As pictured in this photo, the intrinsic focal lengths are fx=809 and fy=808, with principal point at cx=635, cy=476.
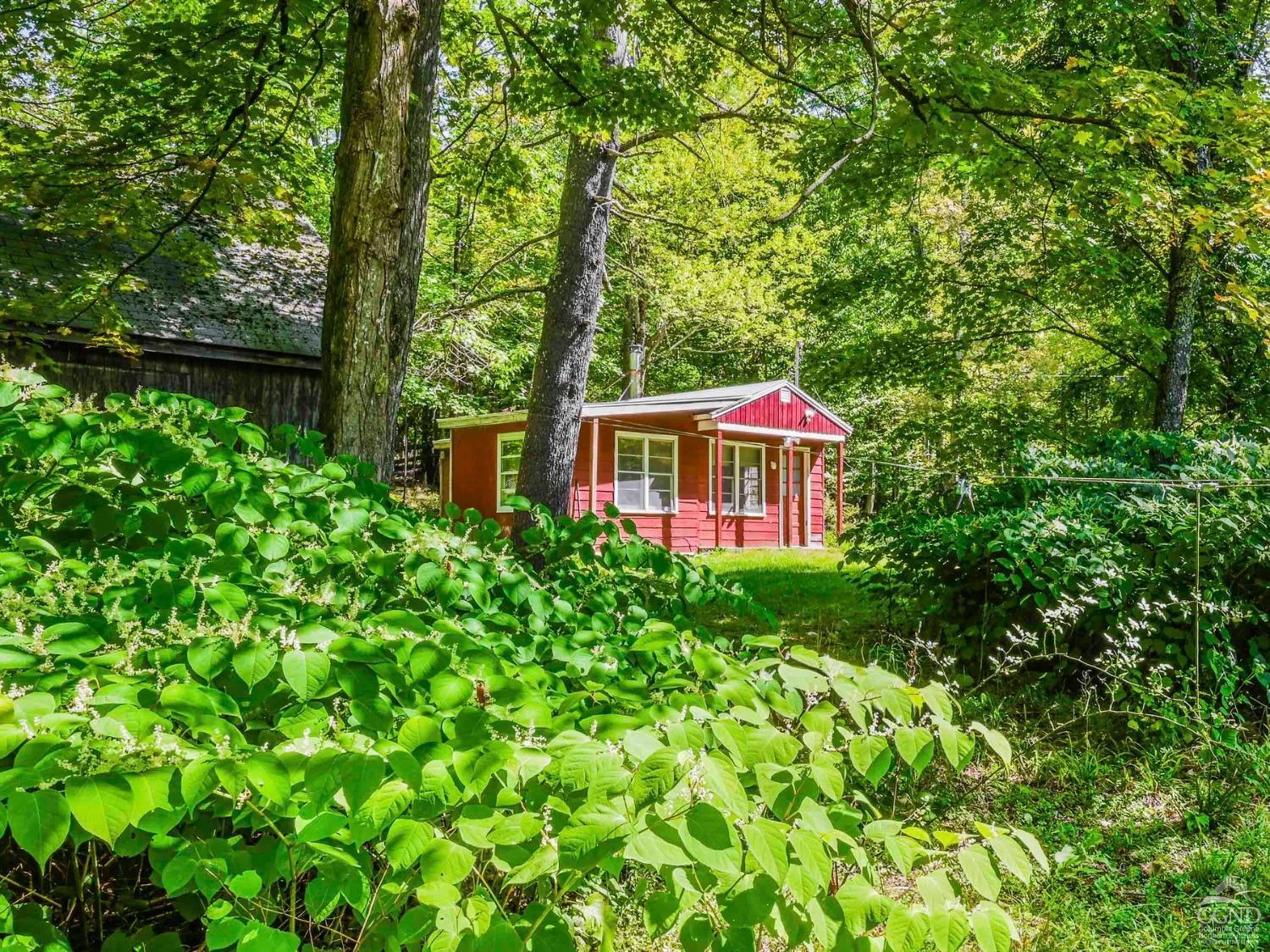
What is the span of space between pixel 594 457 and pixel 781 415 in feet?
15.3

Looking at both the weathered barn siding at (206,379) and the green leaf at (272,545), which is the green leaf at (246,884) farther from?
the weathered barn siding at (206,379)

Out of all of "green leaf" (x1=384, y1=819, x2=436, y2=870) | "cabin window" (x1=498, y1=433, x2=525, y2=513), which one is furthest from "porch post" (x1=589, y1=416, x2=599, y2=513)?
"green leaf" (x1=384, y1=819, x2=436, y2=870)

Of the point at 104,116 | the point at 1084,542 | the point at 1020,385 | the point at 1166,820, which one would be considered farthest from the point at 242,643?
the point at 1020,385

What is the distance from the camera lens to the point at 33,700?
3.35 feet

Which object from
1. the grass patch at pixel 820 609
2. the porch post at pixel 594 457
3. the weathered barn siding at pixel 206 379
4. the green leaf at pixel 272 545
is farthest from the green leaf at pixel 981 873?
the porch post at pixel 594 457

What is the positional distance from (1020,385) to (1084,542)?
675 inches

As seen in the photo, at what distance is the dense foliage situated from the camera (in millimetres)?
3850

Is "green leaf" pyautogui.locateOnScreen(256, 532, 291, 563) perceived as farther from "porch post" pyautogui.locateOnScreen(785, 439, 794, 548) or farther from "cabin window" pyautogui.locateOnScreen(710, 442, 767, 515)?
"porch post" pyautogui.locateOnScreen(785, 439, 794, 548)

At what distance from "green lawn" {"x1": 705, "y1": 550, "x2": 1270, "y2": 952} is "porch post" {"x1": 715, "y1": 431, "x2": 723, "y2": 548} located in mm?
11018

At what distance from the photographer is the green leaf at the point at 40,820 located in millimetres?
892

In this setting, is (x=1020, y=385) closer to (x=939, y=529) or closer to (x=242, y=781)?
(x=939, y=529)

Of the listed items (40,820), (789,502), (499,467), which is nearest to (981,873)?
(40,820)

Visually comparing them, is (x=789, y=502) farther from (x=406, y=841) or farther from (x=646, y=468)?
(x=406, y=841)

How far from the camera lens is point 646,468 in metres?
16.0
